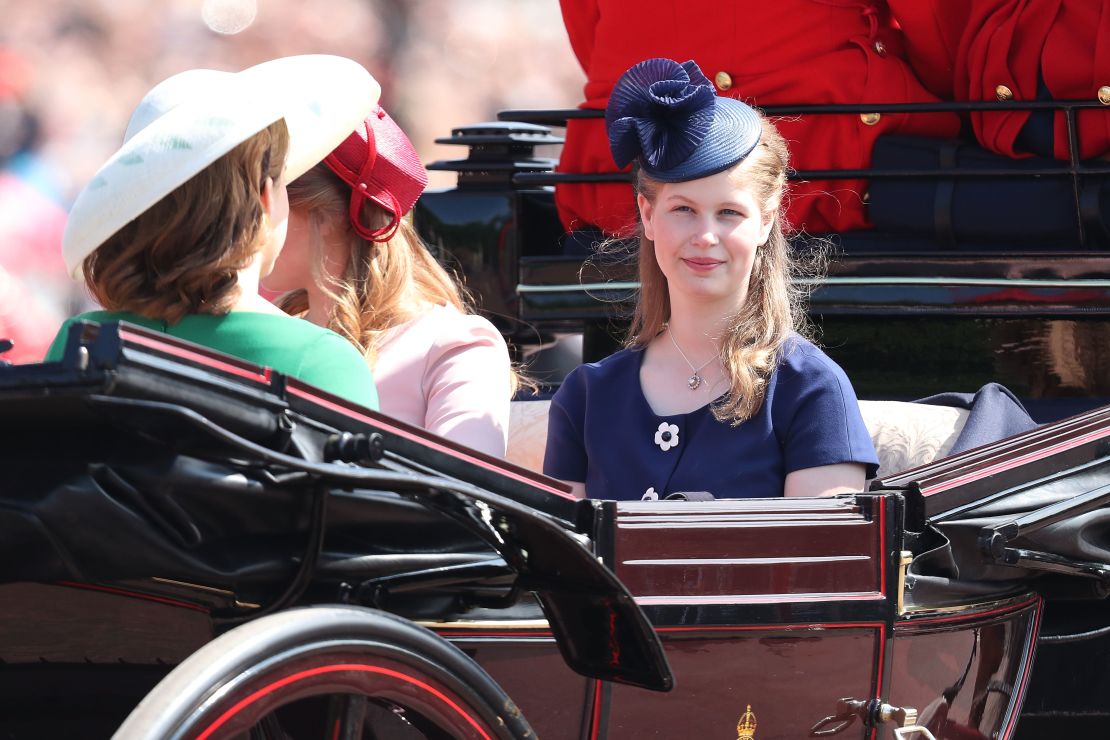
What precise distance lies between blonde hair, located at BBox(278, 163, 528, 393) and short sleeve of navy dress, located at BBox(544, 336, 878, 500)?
0.86 ft

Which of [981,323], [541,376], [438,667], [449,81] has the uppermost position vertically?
[449,81]

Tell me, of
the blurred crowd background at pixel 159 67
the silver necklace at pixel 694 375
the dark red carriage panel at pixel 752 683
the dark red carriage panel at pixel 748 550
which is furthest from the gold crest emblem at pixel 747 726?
the blurred crowd background at pixel 159 67

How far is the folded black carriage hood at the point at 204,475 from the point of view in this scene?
1237 mm

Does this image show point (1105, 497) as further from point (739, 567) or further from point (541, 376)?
point (541, 376)

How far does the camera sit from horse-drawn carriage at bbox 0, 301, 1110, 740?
4.23ft

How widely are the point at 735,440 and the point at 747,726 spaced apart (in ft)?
1.40

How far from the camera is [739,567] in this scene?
1.70 m

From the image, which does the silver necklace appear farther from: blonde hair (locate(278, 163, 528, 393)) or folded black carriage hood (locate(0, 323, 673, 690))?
folded black carriage hood (locate(0, 323, 673, 690))

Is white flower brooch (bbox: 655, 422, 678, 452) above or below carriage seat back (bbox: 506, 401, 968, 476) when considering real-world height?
below

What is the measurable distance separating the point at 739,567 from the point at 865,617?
18 cm

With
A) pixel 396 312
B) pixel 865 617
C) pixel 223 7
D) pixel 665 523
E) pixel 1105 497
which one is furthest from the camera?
pixel 223 7

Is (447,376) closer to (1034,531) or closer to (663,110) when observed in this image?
(663,110)

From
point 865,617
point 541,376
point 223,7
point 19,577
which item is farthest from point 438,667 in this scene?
point 223,7

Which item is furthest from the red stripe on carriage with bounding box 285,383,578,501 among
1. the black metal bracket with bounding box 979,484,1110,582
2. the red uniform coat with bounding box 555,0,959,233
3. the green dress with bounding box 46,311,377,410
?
the red uniform coat with bounding box 555,0,959,233
